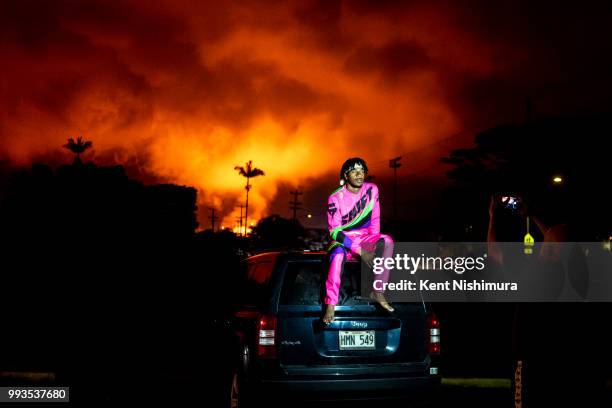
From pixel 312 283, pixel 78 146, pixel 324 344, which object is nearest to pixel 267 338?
pixel 324 344

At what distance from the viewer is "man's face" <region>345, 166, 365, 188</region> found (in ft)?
20.2

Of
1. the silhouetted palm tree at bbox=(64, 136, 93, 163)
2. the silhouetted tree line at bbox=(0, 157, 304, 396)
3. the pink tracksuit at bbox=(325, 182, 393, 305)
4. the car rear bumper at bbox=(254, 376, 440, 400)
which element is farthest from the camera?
the silhouetted palm tree at bbox=(64, 136, 93, 163)

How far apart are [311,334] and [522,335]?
225 centimetres

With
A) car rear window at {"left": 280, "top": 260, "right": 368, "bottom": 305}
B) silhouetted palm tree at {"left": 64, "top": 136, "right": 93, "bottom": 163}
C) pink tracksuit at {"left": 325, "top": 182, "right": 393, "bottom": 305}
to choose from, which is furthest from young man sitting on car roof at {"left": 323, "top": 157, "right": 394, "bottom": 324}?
silhouetted palm tree at {"left": 64, "top": 136, "right": 93, "bottom": 163}

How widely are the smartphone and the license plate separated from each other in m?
2.18

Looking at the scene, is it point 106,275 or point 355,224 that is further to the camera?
point 106,275

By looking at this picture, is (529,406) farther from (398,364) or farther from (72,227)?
(72,227)

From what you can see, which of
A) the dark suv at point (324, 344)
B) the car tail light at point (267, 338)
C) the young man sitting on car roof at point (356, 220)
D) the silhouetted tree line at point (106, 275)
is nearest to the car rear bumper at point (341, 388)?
the dark suv at point (324, 344)

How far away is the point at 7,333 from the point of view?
18344 mm

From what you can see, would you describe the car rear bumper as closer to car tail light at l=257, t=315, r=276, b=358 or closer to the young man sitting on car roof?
car tail light at l=257, t=315, r=276, b=358

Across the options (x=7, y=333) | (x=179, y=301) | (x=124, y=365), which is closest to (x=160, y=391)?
(x=124, y=365)

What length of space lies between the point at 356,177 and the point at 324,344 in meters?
1.53

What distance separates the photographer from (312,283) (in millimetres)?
6035

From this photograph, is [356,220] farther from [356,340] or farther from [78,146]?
[78,146]
